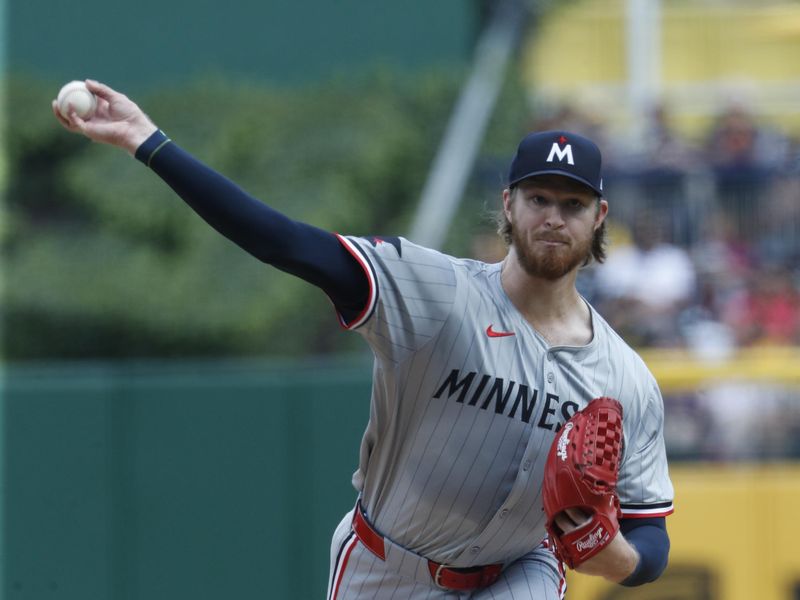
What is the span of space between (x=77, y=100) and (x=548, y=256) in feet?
3.94

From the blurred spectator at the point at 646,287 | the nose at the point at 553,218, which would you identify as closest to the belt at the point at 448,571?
the nose at the point at 553,218

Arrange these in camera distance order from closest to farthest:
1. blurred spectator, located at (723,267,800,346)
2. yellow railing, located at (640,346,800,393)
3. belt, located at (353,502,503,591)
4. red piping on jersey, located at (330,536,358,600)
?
belt, located at (353,502,503,591), red piping on jersey, located at (330,536,358,600), yellow railing, located at (640,346,800,393), blurred spectator, located at (723,267,800,346)

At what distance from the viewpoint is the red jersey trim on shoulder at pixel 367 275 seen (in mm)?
3133

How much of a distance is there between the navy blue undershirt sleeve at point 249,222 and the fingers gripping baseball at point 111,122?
34mm

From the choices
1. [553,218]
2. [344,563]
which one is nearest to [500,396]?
[553,218]

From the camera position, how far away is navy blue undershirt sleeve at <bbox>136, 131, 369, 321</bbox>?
2.96 metres

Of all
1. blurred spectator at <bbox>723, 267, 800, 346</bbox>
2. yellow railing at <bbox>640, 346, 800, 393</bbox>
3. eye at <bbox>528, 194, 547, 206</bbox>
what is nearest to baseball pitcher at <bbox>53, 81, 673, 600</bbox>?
eye at <bbox>528, 194, 547, 206</bbox>

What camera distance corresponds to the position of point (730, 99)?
41.2ft

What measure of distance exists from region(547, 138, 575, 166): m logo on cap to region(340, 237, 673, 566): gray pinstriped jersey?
369 mm

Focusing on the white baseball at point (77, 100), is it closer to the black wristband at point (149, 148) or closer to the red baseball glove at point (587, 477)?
the black wristband at point (149, 148)

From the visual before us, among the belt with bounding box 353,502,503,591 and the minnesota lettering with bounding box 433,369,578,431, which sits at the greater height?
the minnesota lettering with bounding box 433,369,578,431

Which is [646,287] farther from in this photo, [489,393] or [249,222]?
[249,222]

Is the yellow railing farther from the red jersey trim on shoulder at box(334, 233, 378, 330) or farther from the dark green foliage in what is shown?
the dark green foliage

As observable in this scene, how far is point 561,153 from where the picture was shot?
3303 mm
